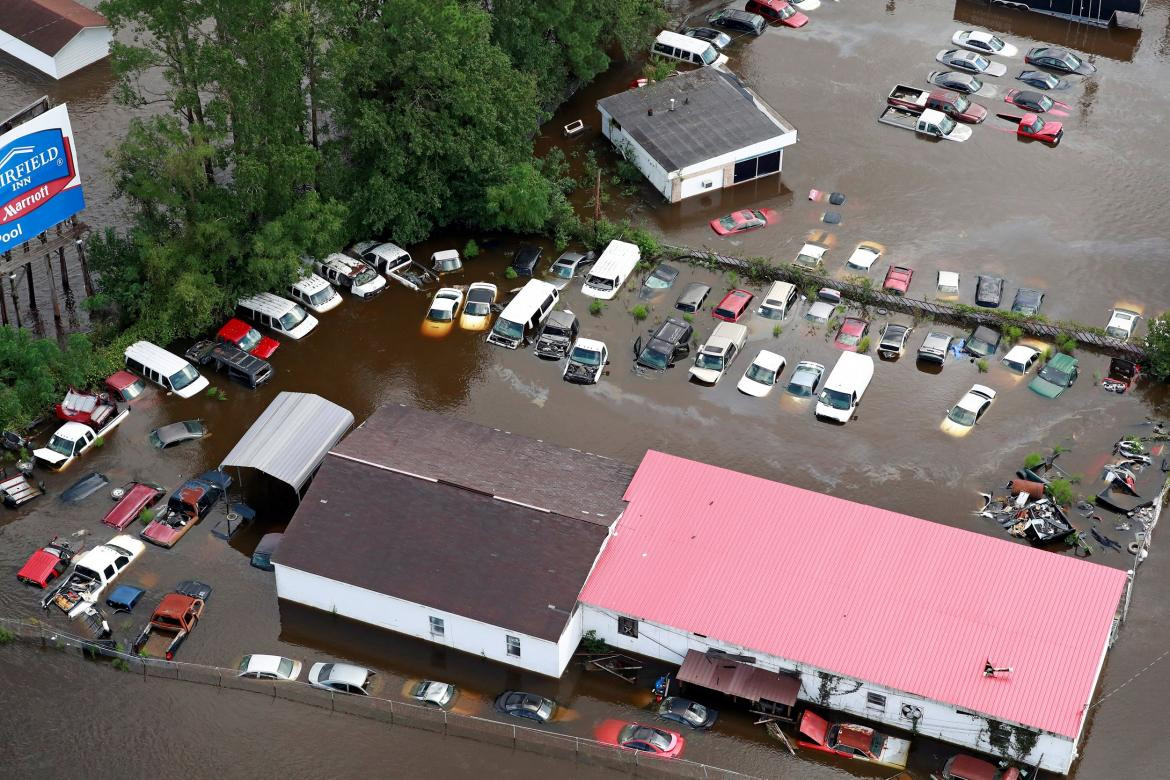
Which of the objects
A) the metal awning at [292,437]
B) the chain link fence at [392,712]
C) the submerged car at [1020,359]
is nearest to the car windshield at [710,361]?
the submerged car at [1020,359]

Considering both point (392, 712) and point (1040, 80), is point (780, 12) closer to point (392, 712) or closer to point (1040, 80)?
point (1040, 80)

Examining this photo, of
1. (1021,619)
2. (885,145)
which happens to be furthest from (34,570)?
(885,145)

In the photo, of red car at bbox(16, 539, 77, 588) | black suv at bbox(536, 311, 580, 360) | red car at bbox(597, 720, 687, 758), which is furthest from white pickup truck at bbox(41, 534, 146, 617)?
black suv at bbox(536, 311, 580, 360)

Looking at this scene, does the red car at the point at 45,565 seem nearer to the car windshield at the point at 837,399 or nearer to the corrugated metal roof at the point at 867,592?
the corrugated metal roof at the point at 867,592

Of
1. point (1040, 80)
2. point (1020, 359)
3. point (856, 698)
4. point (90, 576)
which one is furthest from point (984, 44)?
point (90, 576)

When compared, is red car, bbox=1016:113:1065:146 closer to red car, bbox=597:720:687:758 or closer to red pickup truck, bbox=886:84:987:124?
red pickup truck, bbox=886:84:987:124
